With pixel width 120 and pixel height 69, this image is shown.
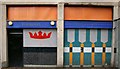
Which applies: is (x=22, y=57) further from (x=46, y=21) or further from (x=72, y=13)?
(x=72, y=13)

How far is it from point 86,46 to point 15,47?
165 inches

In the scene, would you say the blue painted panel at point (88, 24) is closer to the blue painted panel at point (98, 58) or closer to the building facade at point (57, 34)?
the building facade at point (57, 34)

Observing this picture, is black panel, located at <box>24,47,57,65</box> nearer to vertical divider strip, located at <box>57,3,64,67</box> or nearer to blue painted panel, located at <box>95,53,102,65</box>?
vertical divider strip, located at <box>57,3,64,67</box>

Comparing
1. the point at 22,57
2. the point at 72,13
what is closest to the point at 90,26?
the point at 72,13

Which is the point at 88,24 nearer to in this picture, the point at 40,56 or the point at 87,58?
the point at 87,58

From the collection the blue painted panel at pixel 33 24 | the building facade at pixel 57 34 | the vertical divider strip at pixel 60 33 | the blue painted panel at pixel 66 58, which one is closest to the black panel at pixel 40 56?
the building facade at pixel 57 34

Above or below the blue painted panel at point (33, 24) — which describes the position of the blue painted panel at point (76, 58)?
below

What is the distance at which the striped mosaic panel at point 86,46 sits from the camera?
10734mm

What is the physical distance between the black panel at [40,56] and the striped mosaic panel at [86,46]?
0.76 m

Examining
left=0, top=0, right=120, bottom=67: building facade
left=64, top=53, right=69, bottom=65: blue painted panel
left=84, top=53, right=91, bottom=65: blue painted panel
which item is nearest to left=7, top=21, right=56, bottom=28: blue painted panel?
left=0, top=0, right=120, bottom=67: building facade

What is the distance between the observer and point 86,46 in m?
10.8

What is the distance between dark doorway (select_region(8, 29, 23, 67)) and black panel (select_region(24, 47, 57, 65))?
1.27 ft

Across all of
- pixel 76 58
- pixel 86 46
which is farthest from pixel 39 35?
pixel 86 46

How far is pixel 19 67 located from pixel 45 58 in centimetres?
161
